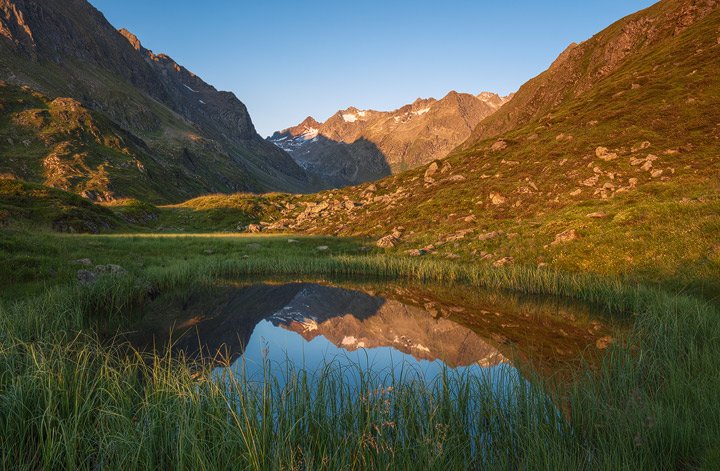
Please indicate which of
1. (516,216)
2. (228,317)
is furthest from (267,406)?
(516,216)

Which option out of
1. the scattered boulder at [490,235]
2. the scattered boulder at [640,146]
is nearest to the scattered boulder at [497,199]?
the scattered boulder at [490,235]

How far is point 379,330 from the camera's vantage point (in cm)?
1680

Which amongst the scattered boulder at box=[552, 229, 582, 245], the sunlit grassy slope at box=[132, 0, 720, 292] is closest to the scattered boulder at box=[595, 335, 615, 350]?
the sunlit grassy slope at box=[132, 0, 720, 292]

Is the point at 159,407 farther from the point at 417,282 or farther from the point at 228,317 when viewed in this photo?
the point at 417,282

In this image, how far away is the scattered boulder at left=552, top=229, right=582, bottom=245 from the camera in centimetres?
2834

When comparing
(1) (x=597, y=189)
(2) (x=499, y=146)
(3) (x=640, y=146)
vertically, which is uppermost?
(2) (x=499, y=146)

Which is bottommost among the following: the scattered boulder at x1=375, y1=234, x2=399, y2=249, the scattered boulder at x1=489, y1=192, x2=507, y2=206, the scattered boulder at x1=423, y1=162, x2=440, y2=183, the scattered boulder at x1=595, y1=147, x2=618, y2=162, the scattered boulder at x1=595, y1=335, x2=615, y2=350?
the scattered boulder at x1=595, y1=335, x2=615, y2=350

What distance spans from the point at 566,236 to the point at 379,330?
19.8m

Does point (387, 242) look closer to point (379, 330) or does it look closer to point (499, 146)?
point (379, 330)

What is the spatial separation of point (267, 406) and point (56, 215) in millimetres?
43733

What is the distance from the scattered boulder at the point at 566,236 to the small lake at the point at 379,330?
9.08 meters

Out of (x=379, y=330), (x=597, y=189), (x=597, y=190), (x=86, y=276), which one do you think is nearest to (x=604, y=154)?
(x=597, y=189)

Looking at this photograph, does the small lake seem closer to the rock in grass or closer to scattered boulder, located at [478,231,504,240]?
the rock in grass

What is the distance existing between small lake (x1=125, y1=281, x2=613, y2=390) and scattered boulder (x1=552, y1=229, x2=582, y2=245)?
9079 mm
